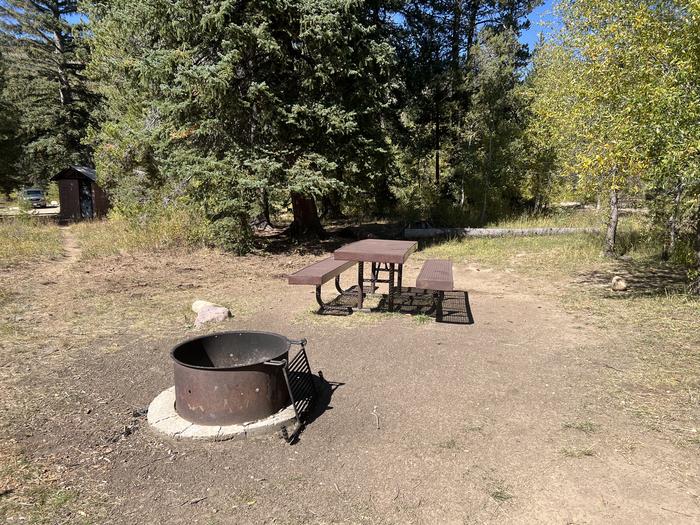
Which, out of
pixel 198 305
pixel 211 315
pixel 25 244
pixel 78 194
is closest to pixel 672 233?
pixel 211 315

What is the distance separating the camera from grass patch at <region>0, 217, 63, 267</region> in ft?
32.8

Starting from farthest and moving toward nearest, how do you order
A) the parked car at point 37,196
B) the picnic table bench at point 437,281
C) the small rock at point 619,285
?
the parked car at point 37,196
the small rock at point 619,285
the picnic table bench at point 437,281

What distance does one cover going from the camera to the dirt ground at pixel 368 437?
8.16 feet

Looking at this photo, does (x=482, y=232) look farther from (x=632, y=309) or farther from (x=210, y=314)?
(x=210, y=314)

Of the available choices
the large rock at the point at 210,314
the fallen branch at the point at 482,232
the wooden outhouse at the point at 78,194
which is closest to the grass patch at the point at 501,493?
the large rock at the point at 210,314

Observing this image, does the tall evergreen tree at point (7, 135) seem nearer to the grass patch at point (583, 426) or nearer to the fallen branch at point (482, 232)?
the fallen branch at point (482, 232)

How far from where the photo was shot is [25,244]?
11.3 meters

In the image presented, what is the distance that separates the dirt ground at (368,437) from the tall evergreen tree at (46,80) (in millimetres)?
23846

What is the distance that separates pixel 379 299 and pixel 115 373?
3.88 meters

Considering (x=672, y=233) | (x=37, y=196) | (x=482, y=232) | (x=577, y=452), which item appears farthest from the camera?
(x=37, y=196)

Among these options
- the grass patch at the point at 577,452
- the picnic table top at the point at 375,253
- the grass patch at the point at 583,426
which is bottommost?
the grass patch at the point at 577,452

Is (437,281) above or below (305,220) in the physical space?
below

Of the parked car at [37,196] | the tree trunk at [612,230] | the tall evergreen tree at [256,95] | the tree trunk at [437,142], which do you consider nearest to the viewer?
the tree trunk at [612,230]

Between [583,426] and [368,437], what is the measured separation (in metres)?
1.55
